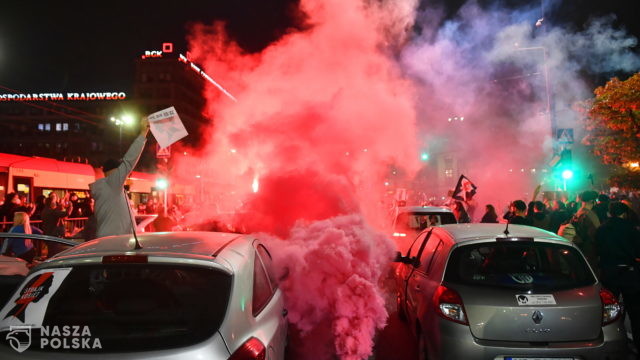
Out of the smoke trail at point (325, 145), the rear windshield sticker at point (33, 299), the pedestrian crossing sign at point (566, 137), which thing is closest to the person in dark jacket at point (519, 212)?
the smoke trail at point (325, 145)

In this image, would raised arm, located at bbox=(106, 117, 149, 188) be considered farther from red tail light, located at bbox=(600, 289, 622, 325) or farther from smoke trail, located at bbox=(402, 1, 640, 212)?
smoke trail, located at bbox=(402, 1, 640, 212)

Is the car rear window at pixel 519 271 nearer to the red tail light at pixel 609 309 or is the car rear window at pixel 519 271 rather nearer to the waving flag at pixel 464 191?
the red tail light at pixel 609 309

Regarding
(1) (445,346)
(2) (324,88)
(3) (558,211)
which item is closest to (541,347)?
(1) (445,346)

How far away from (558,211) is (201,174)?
127 feet

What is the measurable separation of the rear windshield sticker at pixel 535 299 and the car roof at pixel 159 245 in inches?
102

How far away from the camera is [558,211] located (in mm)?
9297

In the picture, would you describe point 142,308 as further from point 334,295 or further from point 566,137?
point 566,137

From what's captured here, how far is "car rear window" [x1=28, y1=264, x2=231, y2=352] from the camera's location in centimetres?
242

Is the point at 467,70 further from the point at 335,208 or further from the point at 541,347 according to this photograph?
the point at 541,347

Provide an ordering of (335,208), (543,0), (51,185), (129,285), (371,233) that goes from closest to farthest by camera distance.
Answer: (129,285) < (371,233) < (335,208) < (543,0) < (51,185)

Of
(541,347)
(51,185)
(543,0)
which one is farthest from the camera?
(51,185)

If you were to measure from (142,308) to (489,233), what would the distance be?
11.8 ft

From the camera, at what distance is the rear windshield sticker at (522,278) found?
13.7ft

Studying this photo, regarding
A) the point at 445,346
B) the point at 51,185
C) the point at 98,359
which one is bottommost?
the point at 445,346
